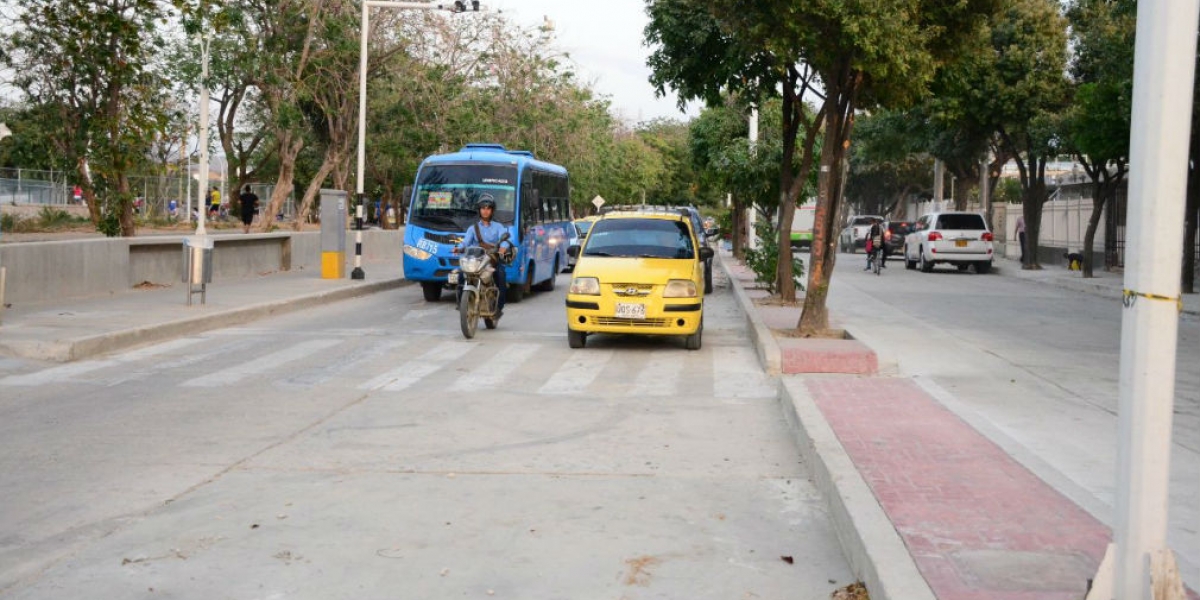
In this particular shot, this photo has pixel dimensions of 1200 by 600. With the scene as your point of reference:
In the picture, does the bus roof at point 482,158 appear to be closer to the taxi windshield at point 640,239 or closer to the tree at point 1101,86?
the taxi windshield at point 640,239

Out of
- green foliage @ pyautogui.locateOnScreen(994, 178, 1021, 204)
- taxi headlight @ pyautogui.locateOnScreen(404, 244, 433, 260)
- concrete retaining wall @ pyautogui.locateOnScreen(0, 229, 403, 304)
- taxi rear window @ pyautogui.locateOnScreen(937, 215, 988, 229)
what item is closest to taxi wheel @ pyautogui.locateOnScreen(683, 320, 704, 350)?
taxi headlight @ pyautogui.locateOnScreen(404, 244, 433, 260)

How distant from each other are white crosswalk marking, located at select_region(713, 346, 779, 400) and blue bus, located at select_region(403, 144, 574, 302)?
27.2ft

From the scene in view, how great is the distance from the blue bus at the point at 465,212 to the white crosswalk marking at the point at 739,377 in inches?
326

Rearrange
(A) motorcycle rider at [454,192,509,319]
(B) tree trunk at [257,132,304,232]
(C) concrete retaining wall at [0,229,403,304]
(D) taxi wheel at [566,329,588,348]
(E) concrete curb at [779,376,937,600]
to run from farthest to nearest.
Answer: (B) tree trunk at [257,132,304,232], (C) concrete retaining wall at [0,229,403,304], (A) motorcycle rider at [454,192,509,319], (D) taxi wheel at [566,329,588,348], (E) concrete curb at [779,376,937,600]

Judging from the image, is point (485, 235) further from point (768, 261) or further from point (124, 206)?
point (124, 206)

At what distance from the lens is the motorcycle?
54.4ft

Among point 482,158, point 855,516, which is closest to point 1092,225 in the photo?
point 482,158

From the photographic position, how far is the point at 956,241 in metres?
39.2

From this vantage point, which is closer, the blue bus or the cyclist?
the blue bus

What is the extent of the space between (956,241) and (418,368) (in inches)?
1134

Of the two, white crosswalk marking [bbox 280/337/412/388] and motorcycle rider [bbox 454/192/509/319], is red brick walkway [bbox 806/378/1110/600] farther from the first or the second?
motorcycle rider [bbox 454/192/509/319]

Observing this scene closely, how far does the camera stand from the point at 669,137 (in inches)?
4363

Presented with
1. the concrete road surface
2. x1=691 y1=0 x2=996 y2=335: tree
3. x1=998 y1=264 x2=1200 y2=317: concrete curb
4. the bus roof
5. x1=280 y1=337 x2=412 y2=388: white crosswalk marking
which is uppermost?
x1=691 y1=0 x2=996 y2=335: tree

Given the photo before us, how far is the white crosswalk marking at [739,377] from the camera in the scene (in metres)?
12.2
